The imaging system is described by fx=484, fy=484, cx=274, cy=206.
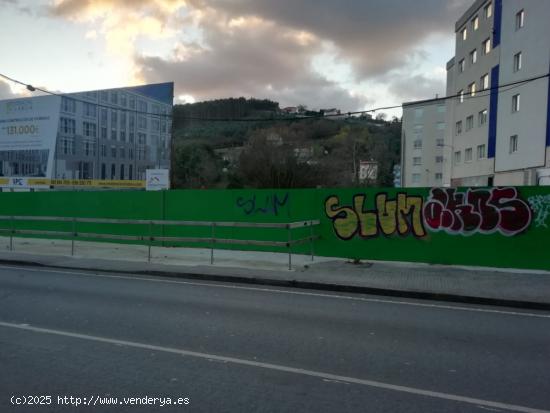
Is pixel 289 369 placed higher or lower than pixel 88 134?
lower

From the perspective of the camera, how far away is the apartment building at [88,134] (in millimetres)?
35688

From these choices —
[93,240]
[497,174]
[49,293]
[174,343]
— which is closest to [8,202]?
[93,240]

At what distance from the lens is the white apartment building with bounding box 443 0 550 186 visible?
30984 millimetres

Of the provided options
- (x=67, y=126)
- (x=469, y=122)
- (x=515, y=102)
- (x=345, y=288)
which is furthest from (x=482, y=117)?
(x=345, y=288)

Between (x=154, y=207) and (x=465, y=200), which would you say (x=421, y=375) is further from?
(x=154, y=207)

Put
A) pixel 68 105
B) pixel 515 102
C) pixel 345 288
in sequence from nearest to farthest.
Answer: pixel 345 288, pixel 515 102, pixel 68 105

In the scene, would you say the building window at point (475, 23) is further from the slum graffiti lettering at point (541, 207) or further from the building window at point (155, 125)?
the slum graffiti lettering at point (541, 207)

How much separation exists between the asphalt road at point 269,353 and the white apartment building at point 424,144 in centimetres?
8107

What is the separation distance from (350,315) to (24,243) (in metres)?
14.1

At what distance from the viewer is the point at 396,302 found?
8.42m

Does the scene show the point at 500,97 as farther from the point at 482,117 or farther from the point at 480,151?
the point at 480,151

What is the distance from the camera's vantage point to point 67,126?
126 feet

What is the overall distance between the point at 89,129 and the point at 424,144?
62.1 metres

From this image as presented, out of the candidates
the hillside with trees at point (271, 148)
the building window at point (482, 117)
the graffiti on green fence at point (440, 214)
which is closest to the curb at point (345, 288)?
the graffiti on green fence at point (440, 214)
